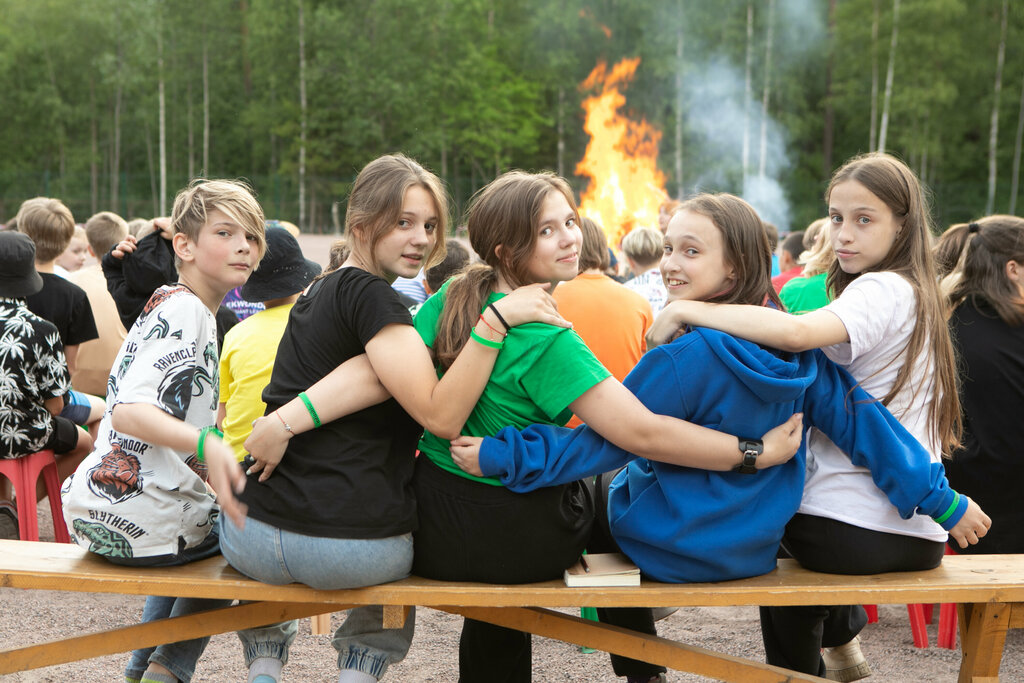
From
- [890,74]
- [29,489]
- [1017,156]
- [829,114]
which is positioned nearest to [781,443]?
[29,489]

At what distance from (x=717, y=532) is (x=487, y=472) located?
0.71m

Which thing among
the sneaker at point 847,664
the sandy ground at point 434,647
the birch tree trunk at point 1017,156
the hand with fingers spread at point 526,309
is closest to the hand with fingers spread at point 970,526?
the sneaker at point 847,664

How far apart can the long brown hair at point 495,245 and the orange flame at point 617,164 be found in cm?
813

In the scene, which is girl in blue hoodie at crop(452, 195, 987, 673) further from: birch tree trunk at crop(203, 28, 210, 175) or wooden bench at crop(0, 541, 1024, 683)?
birch tree trunk at crop(203, 28, 210, 175)

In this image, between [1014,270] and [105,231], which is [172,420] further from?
[105,231]

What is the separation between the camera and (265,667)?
3.15 m

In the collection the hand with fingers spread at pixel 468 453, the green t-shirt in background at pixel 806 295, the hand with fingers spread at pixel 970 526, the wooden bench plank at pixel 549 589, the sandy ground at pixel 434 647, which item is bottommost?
the sandy ground at pixel 434 647

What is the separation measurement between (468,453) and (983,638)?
1712mm

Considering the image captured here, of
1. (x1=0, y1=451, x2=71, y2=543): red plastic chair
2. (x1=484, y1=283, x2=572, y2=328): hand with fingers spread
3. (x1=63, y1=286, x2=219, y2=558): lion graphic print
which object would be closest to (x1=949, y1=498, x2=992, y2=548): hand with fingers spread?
(x1=484, y1=283, x2=572, y2=328): hand with fingers spread

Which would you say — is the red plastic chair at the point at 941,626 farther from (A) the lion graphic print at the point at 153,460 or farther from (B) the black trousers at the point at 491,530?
(A) the lion graphic print at the point at 153,460

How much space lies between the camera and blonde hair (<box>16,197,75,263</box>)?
609 centimetres

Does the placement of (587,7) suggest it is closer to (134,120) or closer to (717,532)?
(134,120)

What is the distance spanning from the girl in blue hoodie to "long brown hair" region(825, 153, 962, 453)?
0.69 ft

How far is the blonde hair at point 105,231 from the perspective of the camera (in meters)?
7.14
